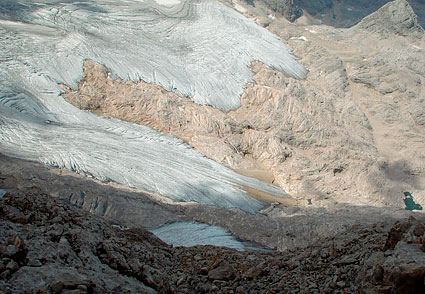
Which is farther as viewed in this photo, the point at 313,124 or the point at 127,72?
the point at 127,72

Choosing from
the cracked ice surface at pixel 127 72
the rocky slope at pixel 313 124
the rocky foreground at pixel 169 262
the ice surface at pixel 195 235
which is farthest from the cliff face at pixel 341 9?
the rocky foreground at pixel 169 262

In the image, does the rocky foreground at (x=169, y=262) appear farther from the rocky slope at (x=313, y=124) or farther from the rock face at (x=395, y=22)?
the rock face at (x=395, y=22)

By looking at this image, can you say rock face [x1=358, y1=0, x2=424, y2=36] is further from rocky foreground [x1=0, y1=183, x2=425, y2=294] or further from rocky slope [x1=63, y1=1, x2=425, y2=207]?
rocky foreground [x1=0, y1=183, x2=425, y2=294]

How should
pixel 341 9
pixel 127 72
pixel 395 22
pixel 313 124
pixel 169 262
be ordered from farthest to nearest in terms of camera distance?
1. pixel 341 9
2. pixel 395 22
3. pixel 127 72
4. pixel 313 124
5. pixel 169 262

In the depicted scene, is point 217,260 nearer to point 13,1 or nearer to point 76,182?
point 76,182

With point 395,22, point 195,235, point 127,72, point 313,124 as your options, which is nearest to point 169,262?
point 195,235

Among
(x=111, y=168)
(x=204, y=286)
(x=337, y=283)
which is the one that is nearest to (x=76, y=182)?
(x=111, y=168)

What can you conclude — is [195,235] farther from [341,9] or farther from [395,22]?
[341,9]

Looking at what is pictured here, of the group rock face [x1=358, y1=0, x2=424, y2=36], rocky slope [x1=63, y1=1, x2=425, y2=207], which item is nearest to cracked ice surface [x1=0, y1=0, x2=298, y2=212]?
rocky slope [x1=63, y1=1, x2=425, y2=207]
